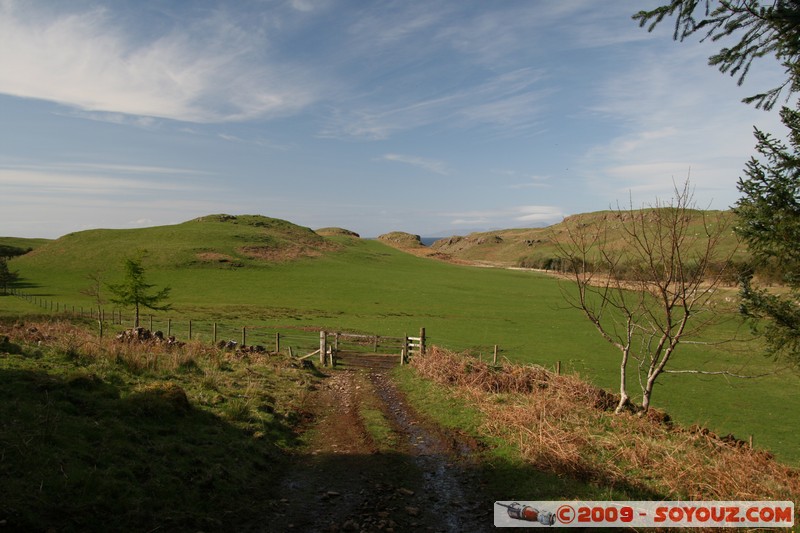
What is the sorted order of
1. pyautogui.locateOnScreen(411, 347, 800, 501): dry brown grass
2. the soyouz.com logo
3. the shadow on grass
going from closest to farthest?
the shadow on grass < the soyouz.com logo < pyautogui.locateOnScreen(411, 347, 800, 501): dry brown grass

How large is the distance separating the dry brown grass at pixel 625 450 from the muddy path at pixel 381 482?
1.82 metres

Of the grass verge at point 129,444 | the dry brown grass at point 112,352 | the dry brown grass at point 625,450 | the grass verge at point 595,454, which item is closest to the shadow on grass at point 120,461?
the grass verge at point 129,444

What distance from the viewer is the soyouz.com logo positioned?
7.56 metres

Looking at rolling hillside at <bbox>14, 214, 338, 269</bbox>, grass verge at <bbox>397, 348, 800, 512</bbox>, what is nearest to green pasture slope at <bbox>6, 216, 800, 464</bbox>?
rolling hillside at <bbox>14, 214, 338, 269</bbox>

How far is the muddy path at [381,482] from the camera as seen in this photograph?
8492mm

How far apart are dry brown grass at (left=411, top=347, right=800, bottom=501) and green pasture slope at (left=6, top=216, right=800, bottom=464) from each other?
5.26 meters

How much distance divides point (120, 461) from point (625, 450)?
11.0 m

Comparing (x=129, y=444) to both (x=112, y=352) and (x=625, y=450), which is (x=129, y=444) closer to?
(x=112, y=352)

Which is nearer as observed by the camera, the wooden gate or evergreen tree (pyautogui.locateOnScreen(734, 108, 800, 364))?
evergreen tree (pyautogui.locateOnScreen(734, 108, 800, 364))

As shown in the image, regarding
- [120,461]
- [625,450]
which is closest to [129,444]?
[120,461]

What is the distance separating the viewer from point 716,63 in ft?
32.2

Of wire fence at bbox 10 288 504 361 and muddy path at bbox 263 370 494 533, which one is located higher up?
muddy path at bbox 263 370 494 533

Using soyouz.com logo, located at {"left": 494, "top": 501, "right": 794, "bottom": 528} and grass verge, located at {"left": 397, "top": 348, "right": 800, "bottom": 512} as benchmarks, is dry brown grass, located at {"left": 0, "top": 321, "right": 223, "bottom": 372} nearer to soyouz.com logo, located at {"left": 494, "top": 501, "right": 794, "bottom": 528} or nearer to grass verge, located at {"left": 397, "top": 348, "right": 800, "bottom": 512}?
grass verge, located at {"left": 397, "top": 348, "right": 800, "bottom": 512}

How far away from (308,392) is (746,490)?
15255mm
